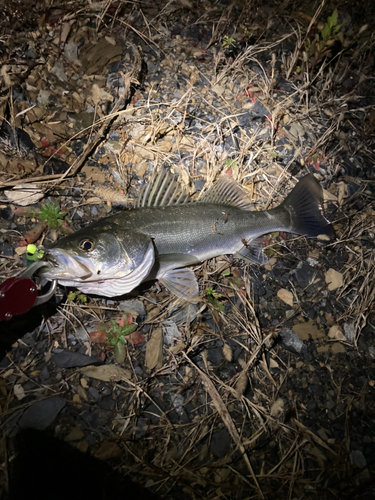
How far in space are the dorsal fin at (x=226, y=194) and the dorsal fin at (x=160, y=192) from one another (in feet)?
1.38

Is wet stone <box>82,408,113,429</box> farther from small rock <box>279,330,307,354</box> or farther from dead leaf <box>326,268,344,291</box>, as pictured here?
dead leaf <box>326,268,344,291</box>

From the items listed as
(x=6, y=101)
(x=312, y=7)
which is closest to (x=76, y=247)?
(x=6, y=101)

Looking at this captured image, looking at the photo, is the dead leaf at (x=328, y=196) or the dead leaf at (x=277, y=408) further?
the dead leaf at (x=328, y=196)

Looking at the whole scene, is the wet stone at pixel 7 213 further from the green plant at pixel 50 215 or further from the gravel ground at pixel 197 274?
the green plant at pixel 50 215

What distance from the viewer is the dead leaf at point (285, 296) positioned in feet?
12.5

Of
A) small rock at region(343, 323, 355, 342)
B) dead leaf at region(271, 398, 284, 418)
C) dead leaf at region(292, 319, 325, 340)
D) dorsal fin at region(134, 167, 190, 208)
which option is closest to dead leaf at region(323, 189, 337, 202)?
small rock at region(343, 323, 355, 342)

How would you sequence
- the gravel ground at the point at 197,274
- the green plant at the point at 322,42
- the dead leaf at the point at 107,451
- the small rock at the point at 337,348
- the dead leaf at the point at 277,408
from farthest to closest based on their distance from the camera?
1. the green plant at the point at 322,42
2. the small rock at the point at 337,348
3. the dead leaf at the point at 277,408
4. the gravel ground at the point at 197,274
5. the dead leaf at the point at 107,451

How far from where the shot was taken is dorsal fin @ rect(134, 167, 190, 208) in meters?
3.38

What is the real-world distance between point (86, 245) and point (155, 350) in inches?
51.0

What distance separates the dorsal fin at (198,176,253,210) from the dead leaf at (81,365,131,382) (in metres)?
2.08

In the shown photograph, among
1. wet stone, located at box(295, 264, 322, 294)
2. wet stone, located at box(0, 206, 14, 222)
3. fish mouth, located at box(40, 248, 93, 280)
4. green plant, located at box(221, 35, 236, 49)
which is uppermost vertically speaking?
green plant, located at box(221, 35, 236, 49)

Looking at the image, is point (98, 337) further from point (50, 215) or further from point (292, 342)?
point (292, 342)

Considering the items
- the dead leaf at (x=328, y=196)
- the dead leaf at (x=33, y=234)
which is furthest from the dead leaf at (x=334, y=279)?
the dead leaf at (x=33, y=234)

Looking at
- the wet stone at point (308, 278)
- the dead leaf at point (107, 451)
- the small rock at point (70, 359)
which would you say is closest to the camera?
the dead leaf at point (107, 451)
